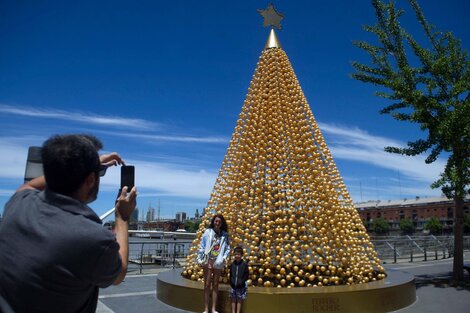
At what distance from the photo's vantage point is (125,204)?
6.54ft

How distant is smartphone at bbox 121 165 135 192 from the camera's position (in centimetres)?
211

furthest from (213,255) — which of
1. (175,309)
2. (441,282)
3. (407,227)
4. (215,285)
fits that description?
(407,227)

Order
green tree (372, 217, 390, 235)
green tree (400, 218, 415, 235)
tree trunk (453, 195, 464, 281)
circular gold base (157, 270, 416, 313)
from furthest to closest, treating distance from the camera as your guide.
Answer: green tree (372, 217, 390, 235), green tree (400, 218, 415, 235), tree trunk (453, 195, 464, 281), circular gold base (157, 270, 416, 313)

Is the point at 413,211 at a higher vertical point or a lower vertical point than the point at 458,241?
higher

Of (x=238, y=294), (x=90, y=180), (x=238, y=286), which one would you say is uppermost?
(x=90, y=180)

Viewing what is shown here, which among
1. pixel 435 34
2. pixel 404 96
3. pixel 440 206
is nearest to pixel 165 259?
pixel 404 96

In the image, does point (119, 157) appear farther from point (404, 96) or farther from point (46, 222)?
point (404, 96)

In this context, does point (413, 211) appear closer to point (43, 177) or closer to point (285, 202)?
point (285, 202)

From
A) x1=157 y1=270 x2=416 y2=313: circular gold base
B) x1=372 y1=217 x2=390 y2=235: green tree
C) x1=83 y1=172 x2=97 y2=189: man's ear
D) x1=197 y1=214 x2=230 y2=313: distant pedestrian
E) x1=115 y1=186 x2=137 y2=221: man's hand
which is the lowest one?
x1=372 y1=217 x2=390 y2=235: green tree

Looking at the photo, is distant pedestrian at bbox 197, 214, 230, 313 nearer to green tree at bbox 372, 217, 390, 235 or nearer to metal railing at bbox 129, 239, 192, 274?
metal railing at bbox 129, 239, 192, 274

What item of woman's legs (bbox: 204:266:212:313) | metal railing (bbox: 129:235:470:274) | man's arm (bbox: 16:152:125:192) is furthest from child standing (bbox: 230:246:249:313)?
metal railing (bbox: 129:235:470:274)

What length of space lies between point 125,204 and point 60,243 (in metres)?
0.44

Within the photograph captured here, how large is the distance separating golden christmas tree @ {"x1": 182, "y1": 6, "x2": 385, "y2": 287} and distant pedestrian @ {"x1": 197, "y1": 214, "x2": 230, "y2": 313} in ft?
2.38

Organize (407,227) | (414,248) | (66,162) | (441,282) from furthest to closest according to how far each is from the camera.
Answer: (407,227) → (414,248) → (441,282) → (66,162)
